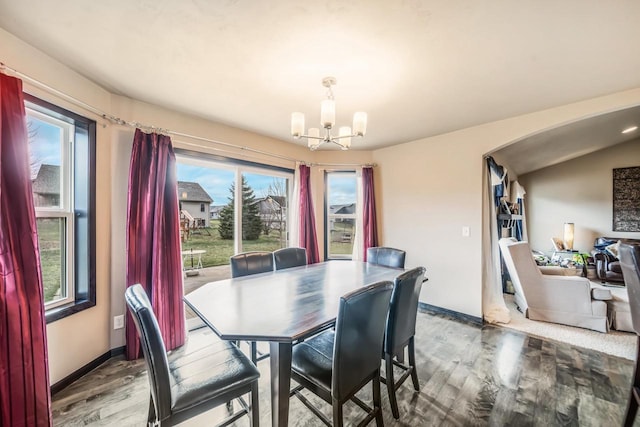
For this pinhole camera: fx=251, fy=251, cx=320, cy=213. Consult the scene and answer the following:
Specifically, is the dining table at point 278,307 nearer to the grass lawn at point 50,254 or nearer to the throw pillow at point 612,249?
the grass lawn at point 50,254

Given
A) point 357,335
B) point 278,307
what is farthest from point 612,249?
→ point 278,307

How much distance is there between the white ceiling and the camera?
134cm

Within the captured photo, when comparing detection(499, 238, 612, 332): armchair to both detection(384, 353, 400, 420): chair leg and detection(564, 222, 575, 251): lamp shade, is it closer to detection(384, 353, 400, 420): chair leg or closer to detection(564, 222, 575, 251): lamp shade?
detection(384, 353, 400, 420): chair leg

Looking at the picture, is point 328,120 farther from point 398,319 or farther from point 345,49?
point 398,319

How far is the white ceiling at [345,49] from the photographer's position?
134 centimetres

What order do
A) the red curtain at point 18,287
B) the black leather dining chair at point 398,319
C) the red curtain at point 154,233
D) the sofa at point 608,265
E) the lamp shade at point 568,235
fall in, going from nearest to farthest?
the red curtain at point 18,287
the black leather dining chair at point 398,319
the red curtain at point 154,233
the sofa at point 608,265
the lamp shade at point 568,235

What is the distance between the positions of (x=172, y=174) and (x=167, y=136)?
1.21 feet

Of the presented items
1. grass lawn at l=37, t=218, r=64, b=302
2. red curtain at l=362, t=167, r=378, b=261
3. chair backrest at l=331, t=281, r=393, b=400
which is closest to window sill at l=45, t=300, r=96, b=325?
grass lawn at l=37, t=218, r=64, b=302

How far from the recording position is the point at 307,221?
3.77 m

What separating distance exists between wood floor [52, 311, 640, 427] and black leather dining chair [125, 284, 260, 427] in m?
0.52

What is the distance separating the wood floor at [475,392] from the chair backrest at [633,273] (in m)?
0.76

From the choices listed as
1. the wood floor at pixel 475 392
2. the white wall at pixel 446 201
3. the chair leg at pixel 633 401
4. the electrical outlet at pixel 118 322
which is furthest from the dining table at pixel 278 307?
the chair leg at pixel 633 401

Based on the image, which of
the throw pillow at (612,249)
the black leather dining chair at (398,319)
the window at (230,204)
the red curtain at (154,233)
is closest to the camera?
the black leather dining chair at (398,319)

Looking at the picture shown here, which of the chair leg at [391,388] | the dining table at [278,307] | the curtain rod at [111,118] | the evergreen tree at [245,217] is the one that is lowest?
the chair leg at [391,388]
